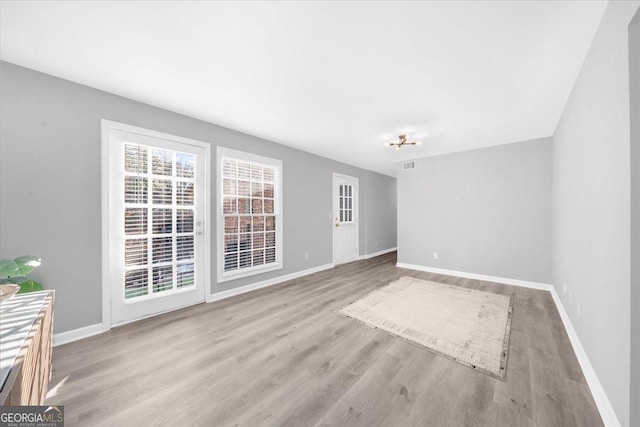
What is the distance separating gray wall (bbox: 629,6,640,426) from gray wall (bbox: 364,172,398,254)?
16.8ft

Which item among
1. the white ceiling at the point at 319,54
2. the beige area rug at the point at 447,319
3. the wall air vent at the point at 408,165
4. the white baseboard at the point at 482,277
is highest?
the white ceiling at the point at 319,54

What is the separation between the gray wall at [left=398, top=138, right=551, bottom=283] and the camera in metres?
3.69

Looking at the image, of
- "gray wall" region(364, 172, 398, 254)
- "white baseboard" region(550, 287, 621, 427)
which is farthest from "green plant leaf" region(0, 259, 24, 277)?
"gray wall" region(364, 172, 398, 254)

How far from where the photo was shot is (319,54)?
1792 mm

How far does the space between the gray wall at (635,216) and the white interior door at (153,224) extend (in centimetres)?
362

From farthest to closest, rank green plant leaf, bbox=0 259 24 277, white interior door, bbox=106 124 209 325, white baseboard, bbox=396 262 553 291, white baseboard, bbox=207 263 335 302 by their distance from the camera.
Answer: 1. white baseboard, bbox=396 262 553 291
2. white baseboard, bbox=207 263 335 302
3. white interior door, bbox=106 124 209 325
4. green plant leaf, bbox=0 259 24 277

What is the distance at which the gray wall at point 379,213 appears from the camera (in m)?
6.31

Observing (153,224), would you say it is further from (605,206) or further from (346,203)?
(346,203)

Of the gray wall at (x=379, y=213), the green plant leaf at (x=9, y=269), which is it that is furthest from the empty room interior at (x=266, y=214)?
the gray wall at (x=379, y=213)

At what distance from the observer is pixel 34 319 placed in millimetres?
1215

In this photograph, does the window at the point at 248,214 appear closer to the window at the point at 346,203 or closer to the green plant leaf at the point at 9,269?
the green plant leaf at the point at 9,269

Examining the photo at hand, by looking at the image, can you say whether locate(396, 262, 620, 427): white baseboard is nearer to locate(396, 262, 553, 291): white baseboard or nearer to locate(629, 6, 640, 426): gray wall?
locate(396, 262, 553, 291): white baseboard

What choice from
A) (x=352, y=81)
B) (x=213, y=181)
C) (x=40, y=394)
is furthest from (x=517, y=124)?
(x=40, y=394)

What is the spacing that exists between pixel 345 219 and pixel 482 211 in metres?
2.82
